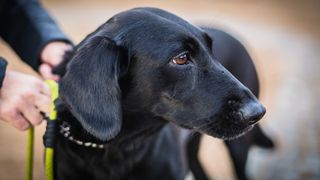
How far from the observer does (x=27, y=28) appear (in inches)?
136

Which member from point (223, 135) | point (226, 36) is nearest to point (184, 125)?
point (223, 135)

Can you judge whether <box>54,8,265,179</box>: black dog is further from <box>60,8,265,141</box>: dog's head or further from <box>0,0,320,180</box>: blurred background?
<box>0,0,320,180</box>: blurred background

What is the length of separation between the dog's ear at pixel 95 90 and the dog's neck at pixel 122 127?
0.90 feet

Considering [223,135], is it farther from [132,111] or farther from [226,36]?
[226,36]

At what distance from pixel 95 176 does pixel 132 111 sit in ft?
1.37

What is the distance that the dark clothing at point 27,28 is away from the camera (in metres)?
3.31

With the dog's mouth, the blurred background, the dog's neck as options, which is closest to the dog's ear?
the dog's neck

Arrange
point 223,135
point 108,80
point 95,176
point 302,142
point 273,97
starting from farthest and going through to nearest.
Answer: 1. point 273,97
2. point 302,142
3. point 95,176
4. point 223,135
5. point 108,80

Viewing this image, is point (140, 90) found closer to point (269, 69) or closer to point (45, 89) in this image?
point (45, 89)

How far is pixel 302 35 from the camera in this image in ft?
33.5

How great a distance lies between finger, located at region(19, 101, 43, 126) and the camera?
2.50 meters

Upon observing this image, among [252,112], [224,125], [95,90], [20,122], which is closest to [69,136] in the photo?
[20,122]

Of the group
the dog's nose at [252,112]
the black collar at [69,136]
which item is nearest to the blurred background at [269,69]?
the black collar at [69,136]

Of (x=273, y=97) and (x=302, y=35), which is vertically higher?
(x=273, y=97)
